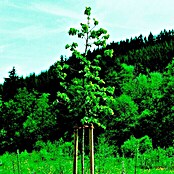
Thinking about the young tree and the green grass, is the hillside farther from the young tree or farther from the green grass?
the young tree

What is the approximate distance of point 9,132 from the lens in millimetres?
64062

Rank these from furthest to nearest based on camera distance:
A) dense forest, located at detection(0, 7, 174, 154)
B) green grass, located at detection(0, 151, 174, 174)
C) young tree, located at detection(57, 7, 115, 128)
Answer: dense forest, located at detection(0, 7, 174, 154)
green grass, located at detection(0, 151, 174, 174)
young tree, located at detection(57, 7, 115, 128)

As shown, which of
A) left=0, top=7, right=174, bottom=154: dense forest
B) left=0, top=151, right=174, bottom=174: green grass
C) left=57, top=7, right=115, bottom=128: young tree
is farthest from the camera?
left=0, top=7, right=174, bottom=154: dense forest

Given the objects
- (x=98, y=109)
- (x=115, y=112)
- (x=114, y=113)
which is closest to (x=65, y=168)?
(x=98, y=109)

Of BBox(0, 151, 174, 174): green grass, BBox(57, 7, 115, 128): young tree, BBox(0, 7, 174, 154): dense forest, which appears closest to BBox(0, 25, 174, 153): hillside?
BBox(0, 7, 174, 154): dense forest

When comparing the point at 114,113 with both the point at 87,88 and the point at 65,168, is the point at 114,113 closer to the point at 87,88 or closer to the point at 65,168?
the point at 65,168

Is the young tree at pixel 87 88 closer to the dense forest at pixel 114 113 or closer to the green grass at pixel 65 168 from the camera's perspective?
the green grass at pixel 65 168

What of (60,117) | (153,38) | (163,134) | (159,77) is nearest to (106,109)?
(163,134)

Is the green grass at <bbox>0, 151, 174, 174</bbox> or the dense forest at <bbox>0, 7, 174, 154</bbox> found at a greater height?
the dense forest at <bbox>0, 7, 174, 154</bbox>

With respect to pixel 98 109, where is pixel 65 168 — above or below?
below

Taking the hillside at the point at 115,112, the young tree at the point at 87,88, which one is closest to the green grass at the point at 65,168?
the young tree at the point at 87,88

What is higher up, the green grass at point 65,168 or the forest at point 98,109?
the forest at point 98,109

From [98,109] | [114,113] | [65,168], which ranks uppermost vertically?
[114,113]

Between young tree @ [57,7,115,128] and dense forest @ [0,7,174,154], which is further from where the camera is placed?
dense forest @ [0,7,174,154]
